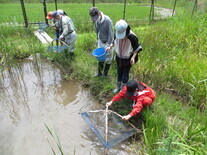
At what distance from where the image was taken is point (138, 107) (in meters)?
2.67

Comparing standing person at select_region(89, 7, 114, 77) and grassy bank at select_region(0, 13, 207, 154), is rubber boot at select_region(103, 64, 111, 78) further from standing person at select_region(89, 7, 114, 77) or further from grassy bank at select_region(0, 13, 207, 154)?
grassy bank at select_region(0, 13, 207, 154)

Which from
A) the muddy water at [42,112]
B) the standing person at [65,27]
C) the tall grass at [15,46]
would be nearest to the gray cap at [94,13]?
the standing person at [65,27]

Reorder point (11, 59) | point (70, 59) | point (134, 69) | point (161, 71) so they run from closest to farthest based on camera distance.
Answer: point (161, 71), point (134, 69), point (11, 59), point (70, 59)

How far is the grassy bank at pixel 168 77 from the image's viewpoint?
2.30 metres

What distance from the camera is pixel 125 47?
3021 millimetres

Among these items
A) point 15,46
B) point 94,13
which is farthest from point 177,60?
point 15,46

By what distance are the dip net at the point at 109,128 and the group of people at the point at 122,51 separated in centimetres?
30

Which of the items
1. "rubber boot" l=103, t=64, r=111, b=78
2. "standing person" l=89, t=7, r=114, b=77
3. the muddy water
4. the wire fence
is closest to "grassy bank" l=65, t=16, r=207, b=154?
"rubber boot" l=103, t=64, r=111, b=78

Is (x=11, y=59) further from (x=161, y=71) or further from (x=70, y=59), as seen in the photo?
(x=161, y=71)

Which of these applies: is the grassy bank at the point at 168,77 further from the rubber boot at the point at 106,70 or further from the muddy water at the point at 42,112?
the muddy water at the point at 42,112

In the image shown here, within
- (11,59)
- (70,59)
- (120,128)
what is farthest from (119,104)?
(11,59)

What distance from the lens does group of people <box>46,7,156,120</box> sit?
2.72 m

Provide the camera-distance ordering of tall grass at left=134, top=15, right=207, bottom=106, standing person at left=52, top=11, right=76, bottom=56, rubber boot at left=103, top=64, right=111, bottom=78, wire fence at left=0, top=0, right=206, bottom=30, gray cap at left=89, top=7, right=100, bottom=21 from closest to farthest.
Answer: gray cap at left=89, top=7, right=100, bottom=21
tall grass at left=134, top=15, right=207, bottom=106
rubber boot at left=103, top=64, right=111, bottom=78
standing person at left=52, top=11, right=76, bottom=56
wire fence at left=0, top=0, right=206, bottom=30

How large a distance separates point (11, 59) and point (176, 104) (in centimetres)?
396
